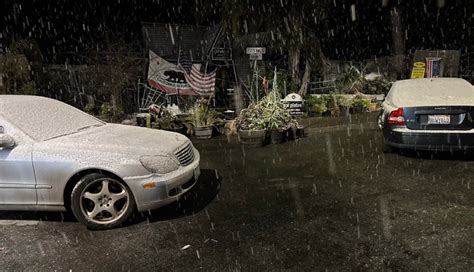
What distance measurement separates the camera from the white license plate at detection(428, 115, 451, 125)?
18.6ft

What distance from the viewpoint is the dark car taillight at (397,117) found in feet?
19.5

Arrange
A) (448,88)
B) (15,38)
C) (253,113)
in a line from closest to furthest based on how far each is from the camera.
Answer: (448,88) < (253,113) < (15,38)

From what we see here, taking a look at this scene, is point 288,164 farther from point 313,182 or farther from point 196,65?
point 196,65

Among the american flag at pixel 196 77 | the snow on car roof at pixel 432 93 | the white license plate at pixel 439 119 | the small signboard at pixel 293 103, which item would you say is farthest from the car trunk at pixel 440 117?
Result: the american flag at pixel 196 77

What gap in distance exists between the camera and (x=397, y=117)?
6.01 metres

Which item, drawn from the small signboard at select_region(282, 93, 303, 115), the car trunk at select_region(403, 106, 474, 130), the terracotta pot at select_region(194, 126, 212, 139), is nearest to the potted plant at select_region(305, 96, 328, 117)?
the small signboard at select_region(282, 93, 303, 115)

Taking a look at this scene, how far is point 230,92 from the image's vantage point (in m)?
13.0

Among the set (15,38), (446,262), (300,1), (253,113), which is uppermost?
(300,1)

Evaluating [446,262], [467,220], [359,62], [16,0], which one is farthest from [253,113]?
[359,62]

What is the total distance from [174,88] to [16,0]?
6685 millimetres

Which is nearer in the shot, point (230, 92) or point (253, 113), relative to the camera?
point (253, 113)

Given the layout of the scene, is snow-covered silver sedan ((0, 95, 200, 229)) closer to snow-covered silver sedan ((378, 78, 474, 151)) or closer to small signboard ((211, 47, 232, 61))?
snow-covered silver sedan ((378, 78, 474, 151))

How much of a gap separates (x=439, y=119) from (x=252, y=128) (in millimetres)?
3970

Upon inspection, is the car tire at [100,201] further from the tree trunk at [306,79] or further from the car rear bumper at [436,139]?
the tree trunk at [306,79]
